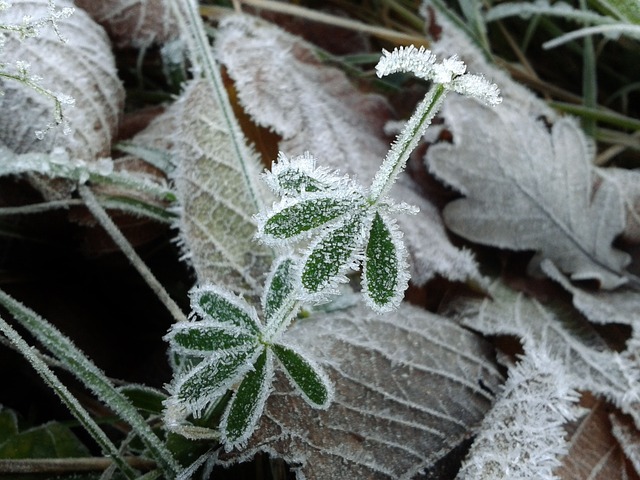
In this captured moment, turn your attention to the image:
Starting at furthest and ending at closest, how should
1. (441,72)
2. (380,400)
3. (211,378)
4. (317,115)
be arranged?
(317,115)
(380,400)
(211,378)
(441,72)

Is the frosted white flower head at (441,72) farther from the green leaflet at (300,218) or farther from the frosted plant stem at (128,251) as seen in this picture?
the frosted plant stem at (128,251)

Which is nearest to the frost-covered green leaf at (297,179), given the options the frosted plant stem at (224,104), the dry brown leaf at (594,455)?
the frosted plant stem at (224,104)

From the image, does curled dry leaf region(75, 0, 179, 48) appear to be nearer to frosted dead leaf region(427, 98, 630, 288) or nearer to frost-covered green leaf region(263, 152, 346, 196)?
frosted dead leaf region(427, 98, 630, 288)

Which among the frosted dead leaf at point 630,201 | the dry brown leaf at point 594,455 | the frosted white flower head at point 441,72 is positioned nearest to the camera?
the frosted white flower head at point 441,72

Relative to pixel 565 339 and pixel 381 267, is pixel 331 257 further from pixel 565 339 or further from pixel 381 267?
pixel 565 339

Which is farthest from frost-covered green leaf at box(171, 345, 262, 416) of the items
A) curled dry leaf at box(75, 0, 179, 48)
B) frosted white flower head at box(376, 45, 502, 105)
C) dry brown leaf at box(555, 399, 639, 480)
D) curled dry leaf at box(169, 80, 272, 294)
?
curled dry leaf at box(75, 0, 179, 48)

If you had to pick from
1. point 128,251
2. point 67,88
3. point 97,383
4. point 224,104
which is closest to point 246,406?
point 97,383
